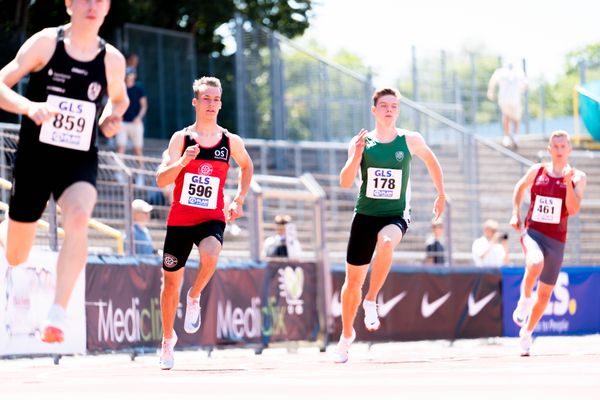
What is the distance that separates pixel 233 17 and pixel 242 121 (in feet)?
9.28

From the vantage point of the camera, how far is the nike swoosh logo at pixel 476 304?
76.2 ft

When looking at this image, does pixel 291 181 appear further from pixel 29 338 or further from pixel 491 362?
pixel 491 362

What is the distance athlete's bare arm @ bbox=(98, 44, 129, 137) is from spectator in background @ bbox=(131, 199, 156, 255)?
784cm

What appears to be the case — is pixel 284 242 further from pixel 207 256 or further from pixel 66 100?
pixel 66 100

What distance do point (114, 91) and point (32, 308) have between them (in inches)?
252

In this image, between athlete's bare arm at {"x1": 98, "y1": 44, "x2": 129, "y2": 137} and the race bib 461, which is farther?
the race bib 461

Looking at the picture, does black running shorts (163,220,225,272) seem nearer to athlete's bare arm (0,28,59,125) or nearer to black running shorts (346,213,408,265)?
black running shorts (346,213,408,265)

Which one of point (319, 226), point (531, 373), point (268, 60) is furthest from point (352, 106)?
point (531, 373)

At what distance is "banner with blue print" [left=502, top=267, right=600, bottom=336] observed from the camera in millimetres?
23828

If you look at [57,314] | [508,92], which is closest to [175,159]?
[57,314]

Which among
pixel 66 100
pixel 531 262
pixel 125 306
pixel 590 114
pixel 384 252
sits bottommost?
pixel 125 306

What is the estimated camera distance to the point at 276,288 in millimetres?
19688

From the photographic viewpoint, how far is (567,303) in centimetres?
2450

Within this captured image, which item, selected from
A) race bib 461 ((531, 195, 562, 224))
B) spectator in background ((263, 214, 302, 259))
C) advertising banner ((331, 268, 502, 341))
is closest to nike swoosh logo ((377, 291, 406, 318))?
advertising banner ((331, 268, 502, 341))
